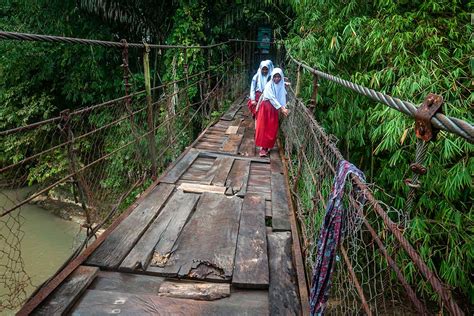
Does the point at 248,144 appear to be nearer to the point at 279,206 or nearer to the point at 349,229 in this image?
the point at 279,206

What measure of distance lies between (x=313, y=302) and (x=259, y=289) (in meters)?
0.47

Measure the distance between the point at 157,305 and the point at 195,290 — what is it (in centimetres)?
22

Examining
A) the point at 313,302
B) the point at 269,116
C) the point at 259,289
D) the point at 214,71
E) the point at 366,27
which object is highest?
the point at 366,27

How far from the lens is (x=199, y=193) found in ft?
9.96

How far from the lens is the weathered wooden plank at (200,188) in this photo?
3062 millimetres

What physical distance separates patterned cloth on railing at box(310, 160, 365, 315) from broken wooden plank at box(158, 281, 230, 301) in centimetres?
55

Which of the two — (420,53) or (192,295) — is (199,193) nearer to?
(192,295)

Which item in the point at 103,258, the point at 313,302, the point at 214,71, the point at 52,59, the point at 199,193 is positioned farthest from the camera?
the point at 52,59

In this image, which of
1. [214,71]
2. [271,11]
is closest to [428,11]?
[214,71]

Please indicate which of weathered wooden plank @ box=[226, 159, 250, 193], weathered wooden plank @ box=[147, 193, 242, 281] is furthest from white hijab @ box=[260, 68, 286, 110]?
weathered wooden plank @ box=[147, 193, 242, 281]

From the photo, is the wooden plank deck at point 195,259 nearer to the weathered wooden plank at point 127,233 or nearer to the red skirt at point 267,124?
the weathered wooden plank at point 127,233

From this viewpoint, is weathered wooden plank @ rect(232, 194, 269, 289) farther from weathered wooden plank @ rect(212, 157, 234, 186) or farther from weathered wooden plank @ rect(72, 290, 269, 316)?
weathered wooden plank @ rect(212, 157, 234, 186)

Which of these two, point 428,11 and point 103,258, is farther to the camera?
point 428,11

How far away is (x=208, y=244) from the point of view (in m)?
2.20
